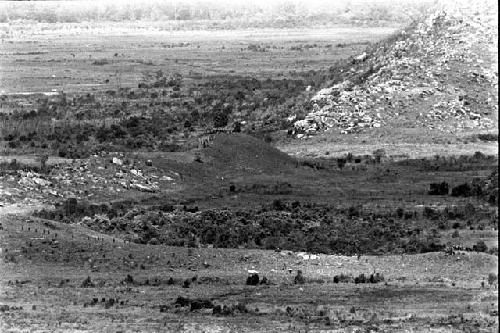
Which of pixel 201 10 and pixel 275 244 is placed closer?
pixel 275 244

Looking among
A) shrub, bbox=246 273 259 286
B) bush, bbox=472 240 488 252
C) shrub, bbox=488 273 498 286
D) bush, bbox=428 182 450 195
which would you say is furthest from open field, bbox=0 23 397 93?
shrub, bbox=488 273 498 286

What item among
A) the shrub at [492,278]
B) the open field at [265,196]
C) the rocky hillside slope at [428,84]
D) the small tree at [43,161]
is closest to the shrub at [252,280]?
the open field at [265,196]

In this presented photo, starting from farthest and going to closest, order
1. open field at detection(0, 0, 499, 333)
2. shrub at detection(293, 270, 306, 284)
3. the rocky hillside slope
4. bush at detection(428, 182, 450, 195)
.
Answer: the rocky hillside slope < bush at detection(428, 182, 450, 195) < shrub at detection(293, 270, 306, 284) < open field at detection(0, 0, 499, 333)

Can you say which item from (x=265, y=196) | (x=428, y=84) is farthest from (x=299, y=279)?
(x=428, y=84)

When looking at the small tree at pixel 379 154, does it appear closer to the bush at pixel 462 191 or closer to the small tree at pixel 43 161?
the bush at pixel 462 191

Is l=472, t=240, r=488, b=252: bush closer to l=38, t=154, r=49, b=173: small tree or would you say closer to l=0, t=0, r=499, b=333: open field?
l=0, t=0, r=499, b=333: open field

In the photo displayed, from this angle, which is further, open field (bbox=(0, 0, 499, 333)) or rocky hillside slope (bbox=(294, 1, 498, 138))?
rocky hillside slope (bbox=(294, 1, 498, 138))

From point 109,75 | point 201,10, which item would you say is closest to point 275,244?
point 109,75

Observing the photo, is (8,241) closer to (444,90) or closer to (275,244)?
(275,244)

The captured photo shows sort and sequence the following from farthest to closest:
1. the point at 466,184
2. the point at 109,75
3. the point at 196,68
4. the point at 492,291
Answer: the point at 196,68
the point at 109,75
the point at 466,184
the point at 492,291
